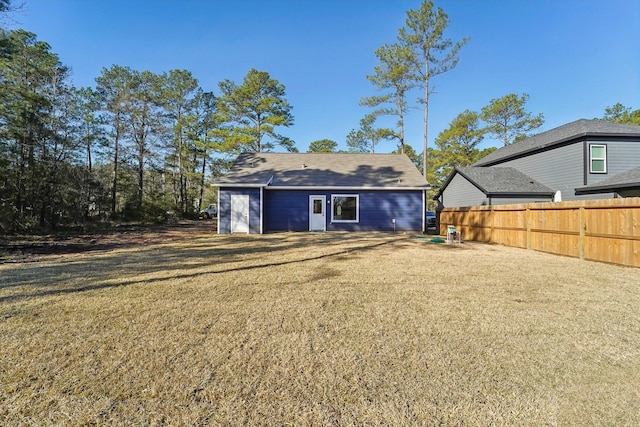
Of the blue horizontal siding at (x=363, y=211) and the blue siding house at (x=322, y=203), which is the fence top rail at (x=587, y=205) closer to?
the blue horizontal siding at (x=363, y=211)

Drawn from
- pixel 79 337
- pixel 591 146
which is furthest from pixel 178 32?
pixel 591 146

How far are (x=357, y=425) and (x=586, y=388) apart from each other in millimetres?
1790

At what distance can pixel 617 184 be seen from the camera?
1151 cm

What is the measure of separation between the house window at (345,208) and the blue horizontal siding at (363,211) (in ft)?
0.60

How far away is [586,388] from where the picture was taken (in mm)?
2117

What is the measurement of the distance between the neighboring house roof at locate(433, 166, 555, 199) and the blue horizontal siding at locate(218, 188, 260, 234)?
11.6 m

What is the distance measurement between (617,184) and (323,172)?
1264 cm

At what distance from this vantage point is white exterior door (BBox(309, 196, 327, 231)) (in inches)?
567

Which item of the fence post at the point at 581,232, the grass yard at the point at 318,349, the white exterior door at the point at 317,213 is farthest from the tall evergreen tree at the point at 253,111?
the fence post at the point at 581,232

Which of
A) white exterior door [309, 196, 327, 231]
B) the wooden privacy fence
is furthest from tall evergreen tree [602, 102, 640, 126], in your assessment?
white exterior door [309, 196, 327, 231]

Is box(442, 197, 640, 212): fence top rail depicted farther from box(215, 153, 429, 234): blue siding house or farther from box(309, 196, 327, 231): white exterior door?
box(309, 196, 327, 231): white exterior door

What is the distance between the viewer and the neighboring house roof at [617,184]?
438 inches

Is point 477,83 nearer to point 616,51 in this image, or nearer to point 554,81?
point 554,81

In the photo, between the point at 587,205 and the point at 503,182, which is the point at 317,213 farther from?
the point at 503,182
